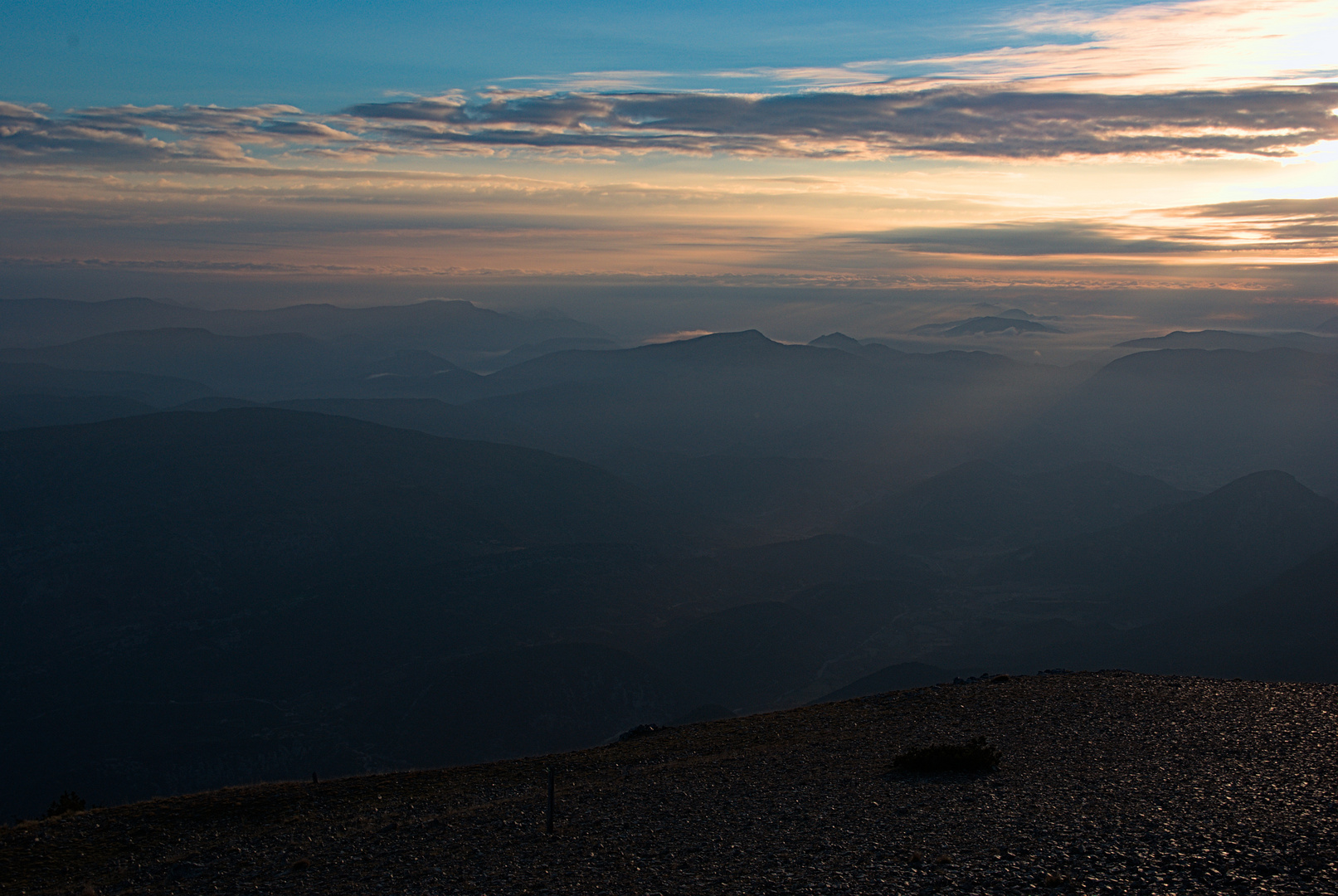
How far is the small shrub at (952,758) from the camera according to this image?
23.6 meters

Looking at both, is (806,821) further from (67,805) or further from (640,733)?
(67,805)

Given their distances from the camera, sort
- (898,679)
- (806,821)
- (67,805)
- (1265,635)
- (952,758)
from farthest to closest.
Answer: (1265,635) < (898,679) < (67,805) < (952,758) < (806,821)

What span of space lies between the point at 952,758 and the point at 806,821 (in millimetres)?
5977

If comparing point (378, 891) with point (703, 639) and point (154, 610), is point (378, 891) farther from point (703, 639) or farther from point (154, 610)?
point (154, 610)

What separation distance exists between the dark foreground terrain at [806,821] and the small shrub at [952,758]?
52 centimetres

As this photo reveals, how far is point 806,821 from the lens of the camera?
20.1 meters

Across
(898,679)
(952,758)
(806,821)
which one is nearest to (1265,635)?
(898,679)

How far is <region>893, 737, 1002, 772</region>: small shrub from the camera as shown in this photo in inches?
928

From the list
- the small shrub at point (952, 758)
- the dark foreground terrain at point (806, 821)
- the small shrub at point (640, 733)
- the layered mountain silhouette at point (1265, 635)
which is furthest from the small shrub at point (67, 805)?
the layered mountain silhouette at point (1265, 635)

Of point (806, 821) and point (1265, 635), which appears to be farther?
point (1265, 635)

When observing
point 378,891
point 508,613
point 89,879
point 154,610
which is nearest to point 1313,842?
point 378,891

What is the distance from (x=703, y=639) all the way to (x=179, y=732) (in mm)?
90508

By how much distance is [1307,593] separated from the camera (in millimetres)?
144625

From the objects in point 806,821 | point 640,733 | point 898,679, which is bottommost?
point 898,679
